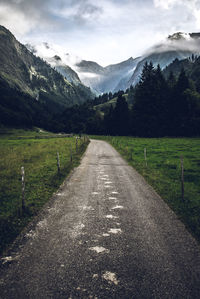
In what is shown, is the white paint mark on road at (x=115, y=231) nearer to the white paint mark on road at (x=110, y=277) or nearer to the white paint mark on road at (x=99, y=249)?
the white paint mark on road at (x=99, y=249)

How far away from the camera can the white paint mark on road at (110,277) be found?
14.1 feet

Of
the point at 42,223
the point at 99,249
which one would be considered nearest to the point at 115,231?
the point at 99,249

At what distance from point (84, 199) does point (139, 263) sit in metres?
5.34

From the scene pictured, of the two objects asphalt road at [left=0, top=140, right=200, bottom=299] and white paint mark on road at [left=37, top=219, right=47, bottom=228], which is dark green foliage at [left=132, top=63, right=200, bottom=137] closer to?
asphalt road at [left=0, top=140, right=200, bottom=299]

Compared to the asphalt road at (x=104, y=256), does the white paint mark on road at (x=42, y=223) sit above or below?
below

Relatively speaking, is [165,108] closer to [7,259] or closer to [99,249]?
[99,249]

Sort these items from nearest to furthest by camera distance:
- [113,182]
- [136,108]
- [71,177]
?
[113,182] → [71,177] → [136,108]

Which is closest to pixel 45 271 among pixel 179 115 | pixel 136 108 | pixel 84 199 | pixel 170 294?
pixel 170 294

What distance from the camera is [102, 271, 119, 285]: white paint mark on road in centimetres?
431

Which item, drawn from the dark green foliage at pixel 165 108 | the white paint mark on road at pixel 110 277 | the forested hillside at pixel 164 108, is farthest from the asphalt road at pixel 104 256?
the forested hillside at pixel 164 108

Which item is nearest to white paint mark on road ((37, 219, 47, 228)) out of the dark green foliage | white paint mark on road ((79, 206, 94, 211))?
white paint mark on road ((79, 206, 94, 211))

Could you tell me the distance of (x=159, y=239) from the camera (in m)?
6.11

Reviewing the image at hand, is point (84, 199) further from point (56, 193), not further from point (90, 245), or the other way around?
point (90, 245)

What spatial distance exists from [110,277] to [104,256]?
78 centimetres
